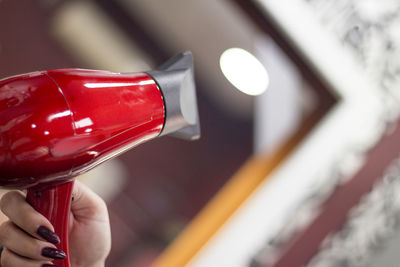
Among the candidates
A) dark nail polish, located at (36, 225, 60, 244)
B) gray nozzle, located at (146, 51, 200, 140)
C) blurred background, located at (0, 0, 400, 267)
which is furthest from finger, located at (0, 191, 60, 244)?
blurred background, located at (0, 0, 400, 267)

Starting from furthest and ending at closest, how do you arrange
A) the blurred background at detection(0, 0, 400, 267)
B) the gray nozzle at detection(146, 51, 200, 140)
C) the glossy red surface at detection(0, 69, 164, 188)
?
the blurred background at detection(0, 0, 400, 267) < the gray nozzle at detection(146, 51, 200, 140) < the glossy red surface at detection(0, 69, 164, 188)

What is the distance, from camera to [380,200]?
0.88m

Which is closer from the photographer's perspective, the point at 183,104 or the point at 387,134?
the point at 183,104

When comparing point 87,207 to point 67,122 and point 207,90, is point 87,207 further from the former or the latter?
point 207,90

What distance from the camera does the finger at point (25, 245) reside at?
0.39 m

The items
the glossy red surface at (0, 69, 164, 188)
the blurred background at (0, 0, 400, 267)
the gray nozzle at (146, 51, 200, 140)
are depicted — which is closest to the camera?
the glossy red surface at (0, 69, 164, 188)

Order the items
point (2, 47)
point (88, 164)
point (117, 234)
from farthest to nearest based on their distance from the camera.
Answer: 1. point (117, 234)
2. point (2, 47)
3. point (88, 164)

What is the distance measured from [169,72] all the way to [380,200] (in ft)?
2.08

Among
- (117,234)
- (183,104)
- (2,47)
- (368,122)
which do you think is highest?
(368,122)

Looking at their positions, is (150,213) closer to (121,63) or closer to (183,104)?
(121,63)

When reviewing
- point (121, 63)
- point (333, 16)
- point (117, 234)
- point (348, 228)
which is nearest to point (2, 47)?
point (121, 63)

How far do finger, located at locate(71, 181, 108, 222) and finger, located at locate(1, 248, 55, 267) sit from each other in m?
0.08

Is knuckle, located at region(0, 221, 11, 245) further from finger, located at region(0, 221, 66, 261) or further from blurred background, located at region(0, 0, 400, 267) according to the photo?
blurred background, located at region(0, 0, 400, 267)

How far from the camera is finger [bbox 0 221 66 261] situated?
0.39 m
